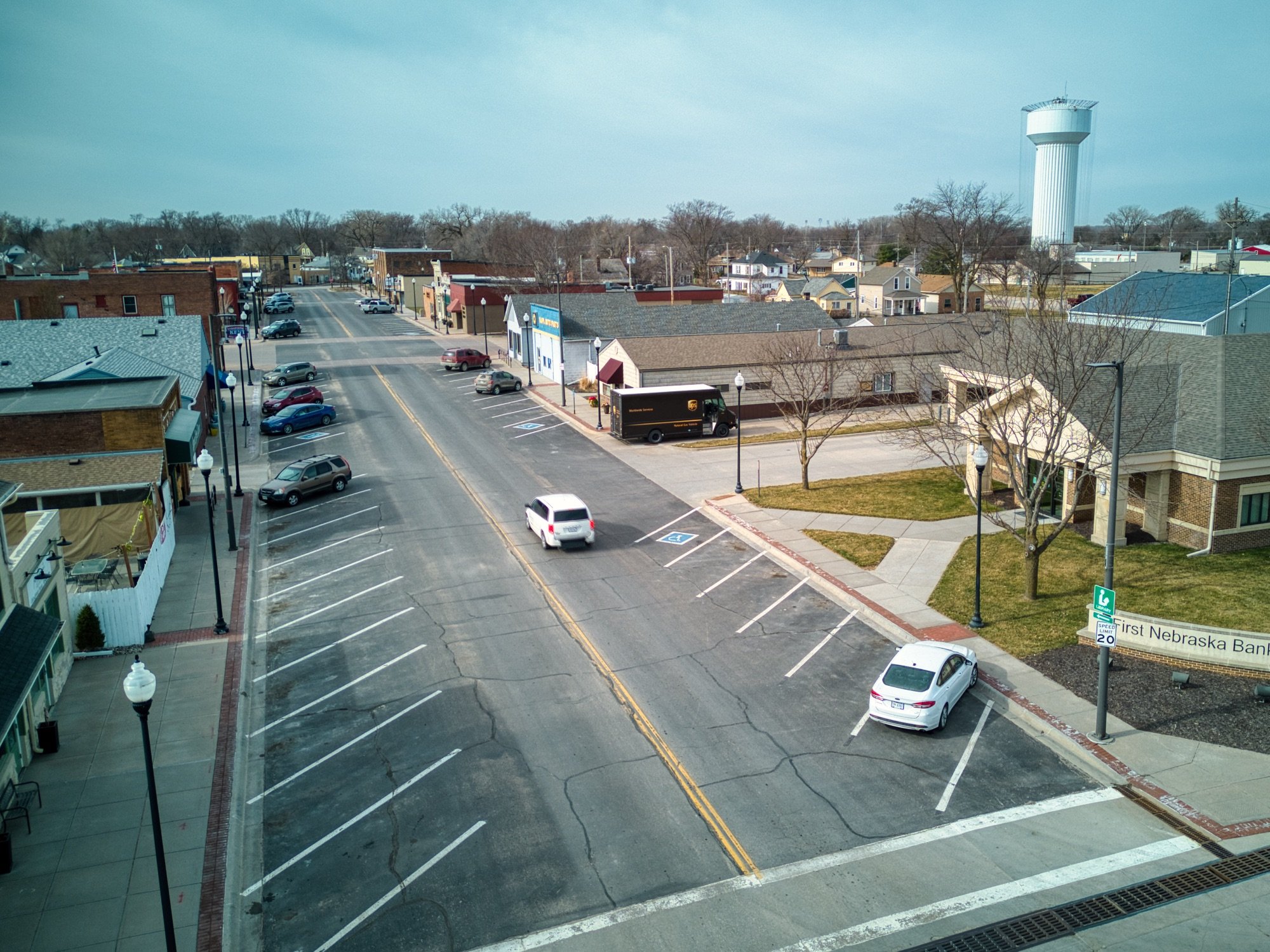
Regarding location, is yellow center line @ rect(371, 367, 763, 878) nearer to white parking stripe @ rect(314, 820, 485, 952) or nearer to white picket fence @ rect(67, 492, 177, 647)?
white parking stripe @ rect(314, 820, 485, 952)

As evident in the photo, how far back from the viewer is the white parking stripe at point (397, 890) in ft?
42.3

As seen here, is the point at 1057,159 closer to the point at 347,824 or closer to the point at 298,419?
the point at 298,419

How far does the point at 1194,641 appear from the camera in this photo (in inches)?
800

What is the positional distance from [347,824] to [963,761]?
1101 centimetres

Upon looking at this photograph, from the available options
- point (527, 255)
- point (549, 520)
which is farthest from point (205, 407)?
point (527, 255)

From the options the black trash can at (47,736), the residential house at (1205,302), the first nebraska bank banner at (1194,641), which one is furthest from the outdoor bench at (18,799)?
the residential house at (1205,302)

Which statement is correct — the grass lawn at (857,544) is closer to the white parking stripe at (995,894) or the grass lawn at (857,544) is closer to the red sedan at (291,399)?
the white parking stripe at (995,894)

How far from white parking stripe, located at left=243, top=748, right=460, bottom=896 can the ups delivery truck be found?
94.3ft

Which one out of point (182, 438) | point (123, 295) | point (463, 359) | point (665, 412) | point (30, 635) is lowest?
point (30, 635)

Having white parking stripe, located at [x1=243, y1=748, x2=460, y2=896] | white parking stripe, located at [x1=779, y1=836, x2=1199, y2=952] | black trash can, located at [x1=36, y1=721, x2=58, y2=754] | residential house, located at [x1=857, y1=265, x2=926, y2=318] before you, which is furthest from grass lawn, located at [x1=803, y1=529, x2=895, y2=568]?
residential house, located at [x1=857, y1=265, x2=926, y2=318]

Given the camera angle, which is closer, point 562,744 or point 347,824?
point 347,824

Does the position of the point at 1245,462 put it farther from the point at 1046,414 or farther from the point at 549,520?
the point at 549,520

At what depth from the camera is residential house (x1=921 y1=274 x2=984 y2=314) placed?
97.9 meters

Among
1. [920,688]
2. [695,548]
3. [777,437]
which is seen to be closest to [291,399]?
[777,437]
